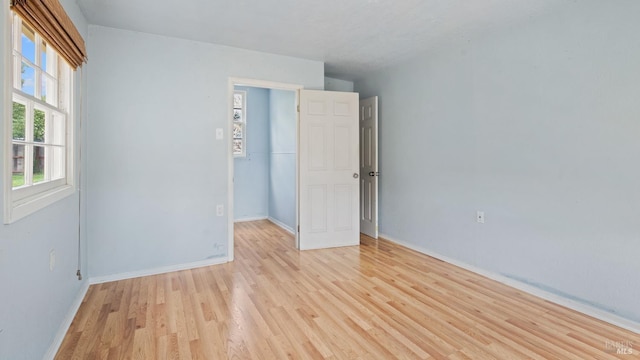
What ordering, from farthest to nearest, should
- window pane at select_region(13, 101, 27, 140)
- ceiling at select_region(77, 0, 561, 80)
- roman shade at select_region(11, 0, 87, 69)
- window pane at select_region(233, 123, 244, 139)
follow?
window pane at select_region(233, 123, 244, 139), ceiling at select_region(77, 0, 561, 80), window pane at select_region(13, 101, 27, 140), roman shade at select_region(11, 0, 87, 69)

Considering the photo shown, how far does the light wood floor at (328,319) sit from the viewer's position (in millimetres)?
1839

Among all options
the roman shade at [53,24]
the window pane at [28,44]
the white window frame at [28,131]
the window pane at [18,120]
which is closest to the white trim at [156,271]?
the white window frame at [28,131]

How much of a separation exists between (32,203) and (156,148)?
162 cm

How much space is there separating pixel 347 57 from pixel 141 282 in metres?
3.20

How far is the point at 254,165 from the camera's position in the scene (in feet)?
18.8

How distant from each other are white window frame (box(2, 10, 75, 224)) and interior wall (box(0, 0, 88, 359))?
0.02 meters

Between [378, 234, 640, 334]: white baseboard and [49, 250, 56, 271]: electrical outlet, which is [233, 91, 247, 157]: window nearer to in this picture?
[378, 234, 640, 334]: white baseboard

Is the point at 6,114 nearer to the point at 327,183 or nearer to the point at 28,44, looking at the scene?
the point at 28,44

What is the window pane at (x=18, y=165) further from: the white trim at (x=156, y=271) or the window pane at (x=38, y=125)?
the white trim at (x=156, y=271)

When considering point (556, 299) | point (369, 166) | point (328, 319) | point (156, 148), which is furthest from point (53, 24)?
point (556, 299)

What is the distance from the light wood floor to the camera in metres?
1.84

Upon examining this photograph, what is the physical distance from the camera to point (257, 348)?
1.86 m

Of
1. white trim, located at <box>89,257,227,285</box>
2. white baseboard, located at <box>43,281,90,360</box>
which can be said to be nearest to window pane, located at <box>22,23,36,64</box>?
white baseboard, located at <box>43,281,90,360</box>

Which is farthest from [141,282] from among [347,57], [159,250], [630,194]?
[630,194]
